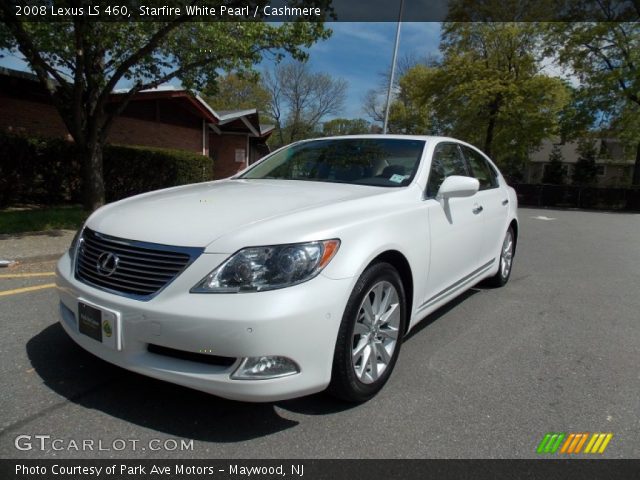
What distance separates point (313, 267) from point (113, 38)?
6996 millimetres

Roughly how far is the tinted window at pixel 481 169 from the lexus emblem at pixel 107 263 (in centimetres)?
327

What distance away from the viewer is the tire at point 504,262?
5281 mm


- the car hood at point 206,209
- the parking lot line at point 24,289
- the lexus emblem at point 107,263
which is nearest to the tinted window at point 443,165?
the car hood at point 206,209

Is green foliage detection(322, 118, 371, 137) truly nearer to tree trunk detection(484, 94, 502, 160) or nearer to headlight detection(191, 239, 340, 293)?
tree trunk detection(484, 94, 502, 160)

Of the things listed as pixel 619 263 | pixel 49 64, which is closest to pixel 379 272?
pixel 619 263

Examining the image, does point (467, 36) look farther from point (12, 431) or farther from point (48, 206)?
point (12, 431)

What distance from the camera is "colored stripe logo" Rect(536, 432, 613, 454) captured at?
94.9 inches

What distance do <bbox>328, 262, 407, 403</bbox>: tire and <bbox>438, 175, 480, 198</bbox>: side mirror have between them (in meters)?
0.84

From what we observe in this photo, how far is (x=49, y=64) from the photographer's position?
8.64 m

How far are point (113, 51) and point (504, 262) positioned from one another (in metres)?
7.63

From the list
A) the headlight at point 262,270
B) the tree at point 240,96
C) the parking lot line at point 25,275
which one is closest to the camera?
the headlight at point 262,270

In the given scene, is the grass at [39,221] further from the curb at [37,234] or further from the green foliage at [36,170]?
the green foliage at [36,170]

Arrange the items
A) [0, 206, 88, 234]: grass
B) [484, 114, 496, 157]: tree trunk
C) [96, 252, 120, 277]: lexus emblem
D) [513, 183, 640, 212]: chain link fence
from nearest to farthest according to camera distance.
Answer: [96, 252, 120, 277]: lexus emblem → [0, 206, 88, 234]: grass → [513, 183, 640, 212]: chain link fence → [484, 114, 496, 157]: tree trunk
